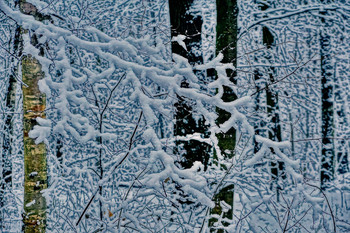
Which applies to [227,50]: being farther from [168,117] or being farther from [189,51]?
[168,117]

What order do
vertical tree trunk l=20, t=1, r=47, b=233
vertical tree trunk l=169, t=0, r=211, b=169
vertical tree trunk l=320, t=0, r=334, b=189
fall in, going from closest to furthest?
vertical tree trunk l=20, t=1, r=47, b=233 < vertical tree trunk l=169, t=0, r=211, b=169 < vertical tree trunk l=320, t=0, r=334, b=189

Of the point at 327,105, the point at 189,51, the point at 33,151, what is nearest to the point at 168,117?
the point at 33,151

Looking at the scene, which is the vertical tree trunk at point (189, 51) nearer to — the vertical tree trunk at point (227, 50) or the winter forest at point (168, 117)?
the winter forest at point (168, 117)

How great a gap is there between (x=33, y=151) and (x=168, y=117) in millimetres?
1650

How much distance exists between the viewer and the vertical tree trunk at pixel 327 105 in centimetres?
630

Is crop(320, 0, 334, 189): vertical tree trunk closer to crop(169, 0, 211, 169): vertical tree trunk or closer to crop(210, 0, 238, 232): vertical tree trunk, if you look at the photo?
crop(210, 0, 238, 232): vertical tree trunk

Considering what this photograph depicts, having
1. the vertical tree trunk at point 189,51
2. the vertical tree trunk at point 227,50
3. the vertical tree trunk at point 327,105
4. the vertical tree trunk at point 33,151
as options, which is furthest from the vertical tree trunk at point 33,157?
the vertical tree trunk at point 327,105

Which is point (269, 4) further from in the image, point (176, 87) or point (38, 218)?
point (38, 218)

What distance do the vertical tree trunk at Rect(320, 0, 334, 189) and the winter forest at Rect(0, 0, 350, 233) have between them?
0.03 m

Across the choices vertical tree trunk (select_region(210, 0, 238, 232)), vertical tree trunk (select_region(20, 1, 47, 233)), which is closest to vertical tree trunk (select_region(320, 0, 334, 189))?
vertical tree trunk (select_region(210, 0, 238, 232))

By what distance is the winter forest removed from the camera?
194 centimetres

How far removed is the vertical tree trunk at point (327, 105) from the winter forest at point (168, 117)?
0.03 meters

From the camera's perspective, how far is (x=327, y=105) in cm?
659

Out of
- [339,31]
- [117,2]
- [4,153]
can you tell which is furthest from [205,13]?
[4,153]
